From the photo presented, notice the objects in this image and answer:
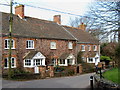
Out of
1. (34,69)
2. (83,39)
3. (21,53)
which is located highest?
(83,39)

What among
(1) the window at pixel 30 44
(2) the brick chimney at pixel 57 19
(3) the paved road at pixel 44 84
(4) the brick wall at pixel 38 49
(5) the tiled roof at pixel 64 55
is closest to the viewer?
(3) the paved road at pixel 44 84

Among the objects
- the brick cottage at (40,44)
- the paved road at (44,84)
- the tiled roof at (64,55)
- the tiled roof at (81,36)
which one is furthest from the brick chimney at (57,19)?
the paved road at (44,84)

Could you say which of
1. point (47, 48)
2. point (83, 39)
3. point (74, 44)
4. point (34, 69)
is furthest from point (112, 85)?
point (83, 39)

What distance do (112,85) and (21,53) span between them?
16.1 m

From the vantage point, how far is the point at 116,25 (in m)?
14.4

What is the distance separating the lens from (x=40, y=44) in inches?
1048

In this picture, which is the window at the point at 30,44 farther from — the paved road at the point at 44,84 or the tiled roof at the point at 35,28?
the paved road at the point at 44,84

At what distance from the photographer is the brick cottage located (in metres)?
23.9

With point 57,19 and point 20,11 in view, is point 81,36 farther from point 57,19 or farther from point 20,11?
point 20,11

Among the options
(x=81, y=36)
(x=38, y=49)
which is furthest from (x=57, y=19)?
(x=38, y=49)

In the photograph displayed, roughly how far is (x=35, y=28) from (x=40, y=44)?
3.49 metres

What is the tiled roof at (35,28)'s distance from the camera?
25.1 metres

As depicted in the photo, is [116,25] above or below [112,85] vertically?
above

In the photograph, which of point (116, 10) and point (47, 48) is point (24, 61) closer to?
point (47, 48)
